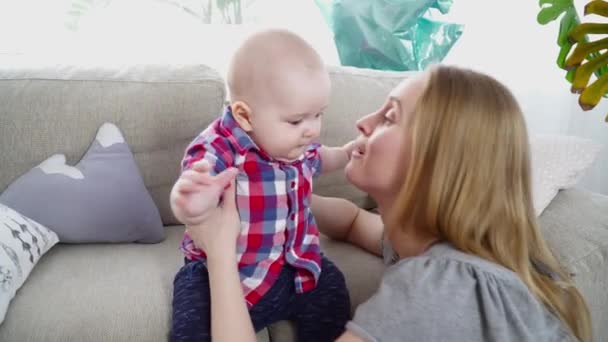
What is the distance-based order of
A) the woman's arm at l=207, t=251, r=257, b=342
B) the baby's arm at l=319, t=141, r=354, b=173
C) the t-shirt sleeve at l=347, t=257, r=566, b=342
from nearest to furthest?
the t-shirt sleeve at l=347, t=257, r=566, b=342 → the woman's arm at l=207, t=251, r=257, b=342 → the baby's arm at l=319, t=141, r=354, b=173

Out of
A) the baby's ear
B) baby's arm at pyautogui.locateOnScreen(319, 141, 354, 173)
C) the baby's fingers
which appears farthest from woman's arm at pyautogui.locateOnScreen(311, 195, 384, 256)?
the baby's fingers

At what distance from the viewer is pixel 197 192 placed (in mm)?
948

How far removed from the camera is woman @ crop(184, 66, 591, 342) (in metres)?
0.91

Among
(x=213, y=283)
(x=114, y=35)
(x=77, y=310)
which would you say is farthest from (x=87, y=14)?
(x=213, y=283)

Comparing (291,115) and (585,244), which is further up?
(291,115)

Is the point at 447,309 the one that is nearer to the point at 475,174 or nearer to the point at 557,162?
the point at 475,174

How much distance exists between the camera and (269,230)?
1173mm

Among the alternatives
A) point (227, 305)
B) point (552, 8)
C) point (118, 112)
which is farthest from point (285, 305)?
point (552, 8)

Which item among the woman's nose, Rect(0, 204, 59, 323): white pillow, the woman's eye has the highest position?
the woman's eye

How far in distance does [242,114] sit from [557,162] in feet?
3.26

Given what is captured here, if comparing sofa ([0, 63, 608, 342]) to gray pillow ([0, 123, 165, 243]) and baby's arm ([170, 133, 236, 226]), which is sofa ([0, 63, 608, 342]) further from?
baby's arm ([170, 133, 236, 226])

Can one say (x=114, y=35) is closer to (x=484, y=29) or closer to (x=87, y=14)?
(x=87, y=14)

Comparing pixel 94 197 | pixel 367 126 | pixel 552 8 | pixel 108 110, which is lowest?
pixel 94 197

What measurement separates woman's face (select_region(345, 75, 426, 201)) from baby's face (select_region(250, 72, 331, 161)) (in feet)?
0.41
